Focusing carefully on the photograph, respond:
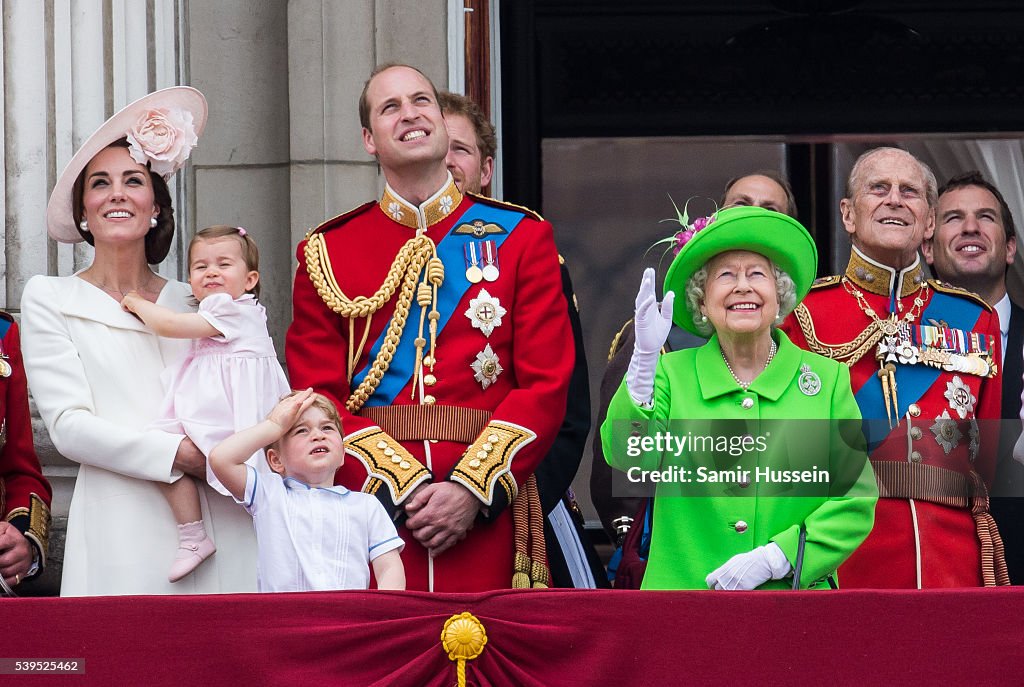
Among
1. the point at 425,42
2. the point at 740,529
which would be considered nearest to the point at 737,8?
the point at 425,42

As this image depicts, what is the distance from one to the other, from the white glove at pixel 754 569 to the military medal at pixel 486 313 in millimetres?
859

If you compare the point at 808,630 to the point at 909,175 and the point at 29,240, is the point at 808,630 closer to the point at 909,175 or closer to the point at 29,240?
the point at 909,175

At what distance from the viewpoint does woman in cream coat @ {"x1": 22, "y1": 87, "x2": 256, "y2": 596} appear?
5.02m

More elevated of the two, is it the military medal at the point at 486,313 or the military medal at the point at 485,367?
the military medal at the point at 486,313

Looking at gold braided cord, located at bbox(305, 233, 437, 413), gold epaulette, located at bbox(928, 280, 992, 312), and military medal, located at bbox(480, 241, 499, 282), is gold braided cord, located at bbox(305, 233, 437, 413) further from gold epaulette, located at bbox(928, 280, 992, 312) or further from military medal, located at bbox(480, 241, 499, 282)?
gold epaulette, located at bbox(928, 280, 992, 312)

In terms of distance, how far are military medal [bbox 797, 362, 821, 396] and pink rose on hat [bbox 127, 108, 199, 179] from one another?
1693 mm

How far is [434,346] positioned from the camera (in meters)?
5.21

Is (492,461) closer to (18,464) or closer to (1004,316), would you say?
(18,464)

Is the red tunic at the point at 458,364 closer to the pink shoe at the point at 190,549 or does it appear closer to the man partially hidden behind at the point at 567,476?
the man partially hidden behind at the point at 567,476

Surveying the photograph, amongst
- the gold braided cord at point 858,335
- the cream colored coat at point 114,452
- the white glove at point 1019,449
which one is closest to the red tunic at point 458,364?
the cream colored coat at point 114,452

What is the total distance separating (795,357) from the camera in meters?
5.11

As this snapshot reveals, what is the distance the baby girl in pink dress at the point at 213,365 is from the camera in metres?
5.03

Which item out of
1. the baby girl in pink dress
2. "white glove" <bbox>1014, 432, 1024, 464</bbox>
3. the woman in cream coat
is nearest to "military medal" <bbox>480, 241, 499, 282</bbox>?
the baby girl in pink dress

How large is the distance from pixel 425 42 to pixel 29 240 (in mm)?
1437
